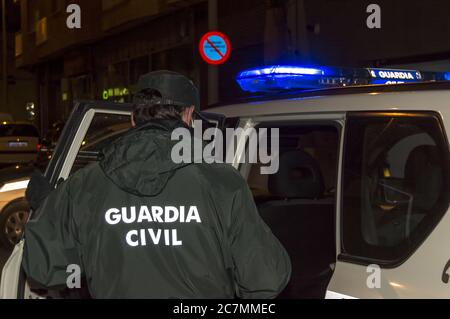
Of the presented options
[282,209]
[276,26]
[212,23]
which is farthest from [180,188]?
[212,23]

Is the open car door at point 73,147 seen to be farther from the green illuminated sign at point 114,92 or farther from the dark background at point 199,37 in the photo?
the green illuminated sign at point 114,92

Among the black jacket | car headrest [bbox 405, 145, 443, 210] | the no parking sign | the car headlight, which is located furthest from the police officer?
the no parking sign

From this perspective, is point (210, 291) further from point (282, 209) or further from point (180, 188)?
point (282, 209)

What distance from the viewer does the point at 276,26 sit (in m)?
9.80

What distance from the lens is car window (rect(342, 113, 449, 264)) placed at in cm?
224

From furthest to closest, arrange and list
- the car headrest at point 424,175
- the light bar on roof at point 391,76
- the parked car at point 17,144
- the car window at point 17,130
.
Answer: the car window at point 17,130 < the parked car at point 17,144 < the light bar on roof at point 391,76 < the car headrest at point 424,175

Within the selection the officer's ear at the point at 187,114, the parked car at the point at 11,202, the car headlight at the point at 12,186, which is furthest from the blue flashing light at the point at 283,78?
the car headlight at the point at 12,186

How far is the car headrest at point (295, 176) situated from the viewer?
3.23 m

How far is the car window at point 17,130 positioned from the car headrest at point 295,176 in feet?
51.2

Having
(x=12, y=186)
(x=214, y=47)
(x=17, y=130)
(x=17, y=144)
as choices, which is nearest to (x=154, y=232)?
(x=12, y=186)

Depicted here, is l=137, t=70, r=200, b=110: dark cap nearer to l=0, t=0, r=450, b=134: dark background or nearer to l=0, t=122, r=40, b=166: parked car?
l=0, t=0, r=450, b=134: dark background

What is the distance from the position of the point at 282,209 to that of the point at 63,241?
1.83 metres

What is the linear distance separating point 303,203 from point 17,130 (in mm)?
15549

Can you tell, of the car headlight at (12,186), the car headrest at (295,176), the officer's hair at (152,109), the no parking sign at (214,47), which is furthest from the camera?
the no parking sign at (214,47)
